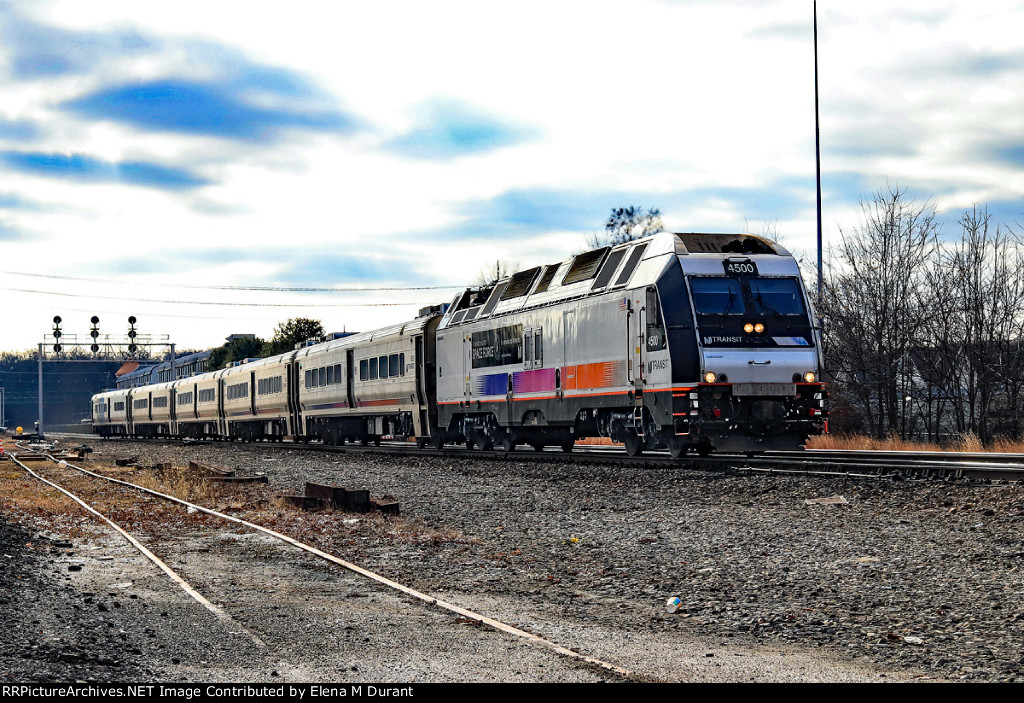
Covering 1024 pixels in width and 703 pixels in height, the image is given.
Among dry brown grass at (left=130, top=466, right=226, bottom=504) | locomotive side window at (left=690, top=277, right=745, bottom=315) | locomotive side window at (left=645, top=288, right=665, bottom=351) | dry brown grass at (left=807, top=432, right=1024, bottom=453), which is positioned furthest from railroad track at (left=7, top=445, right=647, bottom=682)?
dry brown grass at (left=807, top=432, right=1024, bottom=453)

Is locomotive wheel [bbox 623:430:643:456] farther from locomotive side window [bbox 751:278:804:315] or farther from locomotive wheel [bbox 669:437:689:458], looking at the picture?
locomotive side window [bbox 751:278:804:315]

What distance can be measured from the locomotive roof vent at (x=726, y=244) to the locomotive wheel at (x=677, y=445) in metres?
3.26

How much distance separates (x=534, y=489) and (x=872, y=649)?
10.4 m

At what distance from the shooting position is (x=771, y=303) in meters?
18.0

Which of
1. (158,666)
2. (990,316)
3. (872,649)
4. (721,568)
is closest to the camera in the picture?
(158,666)

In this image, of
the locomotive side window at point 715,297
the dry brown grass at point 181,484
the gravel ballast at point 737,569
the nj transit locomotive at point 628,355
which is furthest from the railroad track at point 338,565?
the locomotive side window at point 715,297

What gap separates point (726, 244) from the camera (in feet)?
61.5

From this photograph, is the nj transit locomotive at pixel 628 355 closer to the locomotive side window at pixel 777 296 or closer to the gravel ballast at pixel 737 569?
the locomotive side window at pixel 777 296

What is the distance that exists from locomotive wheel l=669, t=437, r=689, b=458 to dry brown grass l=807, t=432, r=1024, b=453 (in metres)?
7.61

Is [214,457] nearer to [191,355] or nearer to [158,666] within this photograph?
[158,666]

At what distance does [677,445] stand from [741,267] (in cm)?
328

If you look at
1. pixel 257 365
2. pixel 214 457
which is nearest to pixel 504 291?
pixel 214 457

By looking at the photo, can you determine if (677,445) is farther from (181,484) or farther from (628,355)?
(181,484)

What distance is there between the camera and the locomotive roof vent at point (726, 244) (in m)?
18.5
